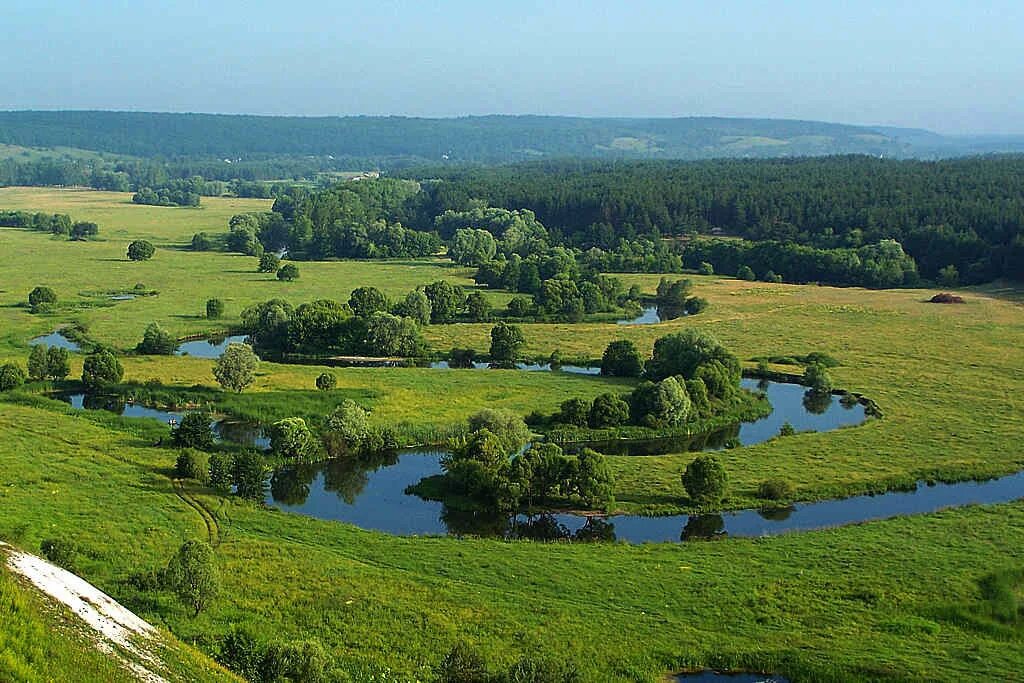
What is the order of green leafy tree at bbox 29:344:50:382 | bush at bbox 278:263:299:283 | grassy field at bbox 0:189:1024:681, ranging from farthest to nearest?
bush at bbox 278:263:299:283 < green leafy tree at bbox 29:344:50:382 < grassy field at bbox 0:189:1024:681

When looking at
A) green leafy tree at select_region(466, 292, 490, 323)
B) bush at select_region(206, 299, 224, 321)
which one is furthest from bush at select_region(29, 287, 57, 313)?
green leafy tree at select_region(466, 292, 490, 323)

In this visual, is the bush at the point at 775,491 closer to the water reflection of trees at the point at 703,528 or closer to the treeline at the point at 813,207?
the water reflection of trees at the point at 703,528

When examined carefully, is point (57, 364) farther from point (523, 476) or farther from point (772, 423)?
point (772, 423)

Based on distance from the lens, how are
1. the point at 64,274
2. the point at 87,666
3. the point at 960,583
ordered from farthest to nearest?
the point at 64,274 → the point at 960,583 → the point at 87,666

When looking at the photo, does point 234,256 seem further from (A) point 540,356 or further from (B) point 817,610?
(B) point 817,610

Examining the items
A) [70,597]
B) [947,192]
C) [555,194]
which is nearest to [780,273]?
[947,192]

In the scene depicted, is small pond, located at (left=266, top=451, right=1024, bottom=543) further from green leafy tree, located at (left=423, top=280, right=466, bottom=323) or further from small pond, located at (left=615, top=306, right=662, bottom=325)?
small pond, located at (left=615, top=306, right=662, bottom=325)

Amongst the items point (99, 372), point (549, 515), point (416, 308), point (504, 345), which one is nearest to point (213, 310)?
point (416, 308)
